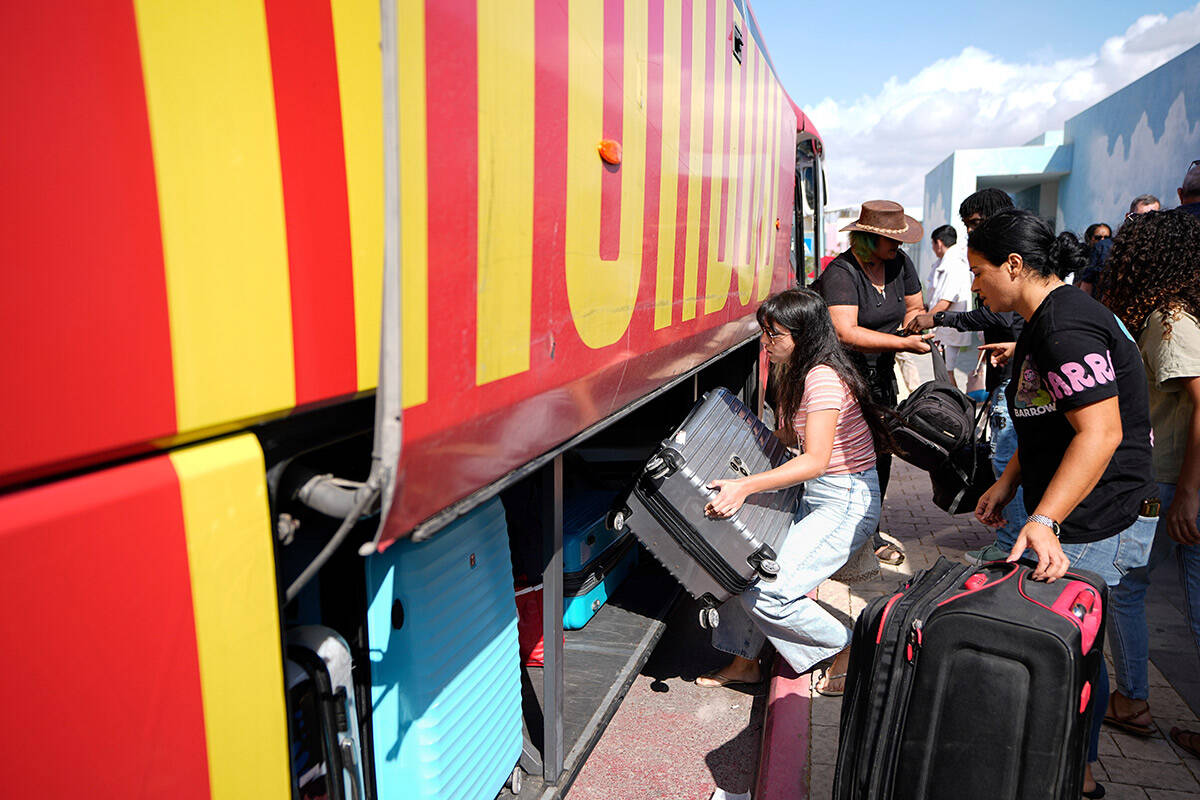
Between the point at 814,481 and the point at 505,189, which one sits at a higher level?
the point at 505,189

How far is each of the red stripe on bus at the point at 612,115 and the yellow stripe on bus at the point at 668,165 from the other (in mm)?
378

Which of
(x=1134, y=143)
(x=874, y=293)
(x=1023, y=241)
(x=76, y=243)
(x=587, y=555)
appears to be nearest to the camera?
(x=76, y=243)

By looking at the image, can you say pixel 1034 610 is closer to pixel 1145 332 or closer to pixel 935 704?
pixel 935 704

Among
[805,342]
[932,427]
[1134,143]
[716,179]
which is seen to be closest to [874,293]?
[932,427]

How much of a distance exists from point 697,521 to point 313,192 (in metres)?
1.98

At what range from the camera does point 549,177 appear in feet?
5.00

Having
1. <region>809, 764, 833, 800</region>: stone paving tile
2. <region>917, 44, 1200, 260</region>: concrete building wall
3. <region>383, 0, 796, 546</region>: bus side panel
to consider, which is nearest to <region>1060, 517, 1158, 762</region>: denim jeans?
<region>809, 764, 833, 800</region>: stone paving tile

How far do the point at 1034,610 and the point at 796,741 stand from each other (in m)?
1.34

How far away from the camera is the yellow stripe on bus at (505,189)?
127cm

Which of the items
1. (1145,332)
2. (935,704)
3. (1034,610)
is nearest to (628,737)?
(935,704)

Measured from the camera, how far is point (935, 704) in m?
1.87

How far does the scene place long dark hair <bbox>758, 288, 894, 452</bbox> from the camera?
3098 mm

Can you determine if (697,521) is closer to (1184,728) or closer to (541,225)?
(541,225)

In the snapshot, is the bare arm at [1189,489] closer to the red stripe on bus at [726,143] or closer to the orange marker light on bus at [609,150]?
the red stripe on bus at [726,143]
